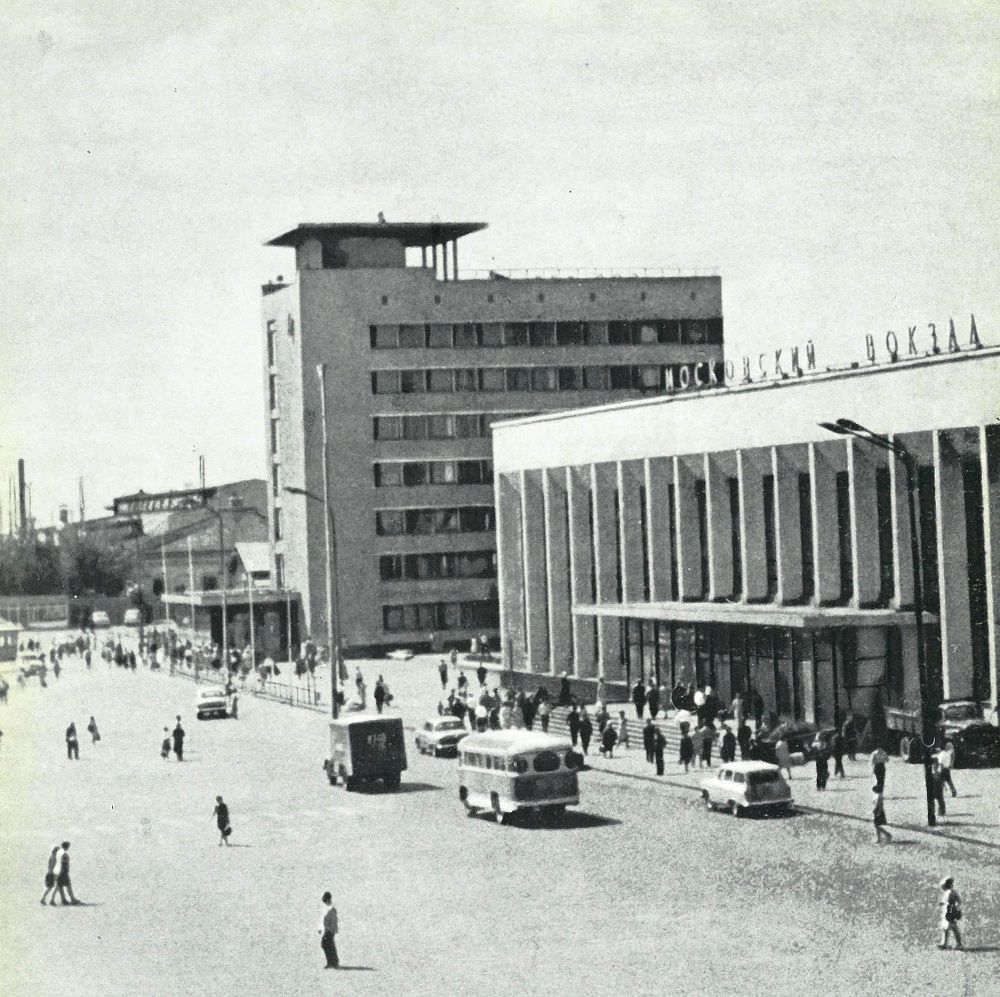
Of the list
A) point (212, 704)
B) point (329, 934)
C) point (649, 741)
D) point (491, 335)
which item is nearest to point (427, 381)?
point (491, 335)

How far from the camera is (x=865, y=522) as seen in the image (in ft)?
177

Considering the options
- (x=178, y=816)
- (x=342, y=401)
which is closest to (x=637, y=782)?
(x=178, y=816)

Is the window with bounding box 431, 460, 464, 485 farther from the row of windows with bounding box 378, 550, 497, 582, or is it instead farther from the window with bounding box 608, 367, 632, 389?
the window with bounding box 608, 367, 632, 389

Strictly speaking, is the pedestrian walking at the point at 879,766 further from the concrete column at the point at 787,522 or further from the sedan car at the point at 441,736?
the sedan car at the point at 441,736

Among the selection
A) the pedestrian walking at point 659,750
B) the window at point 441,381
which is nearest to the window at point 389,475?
the window at point 441,381

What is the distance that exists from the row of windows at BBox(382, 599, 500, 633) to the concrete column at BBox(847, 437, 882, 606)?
5383cm

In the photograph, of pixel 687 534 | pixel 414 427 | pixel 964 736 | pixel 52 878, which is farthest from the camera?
pixel 414 427

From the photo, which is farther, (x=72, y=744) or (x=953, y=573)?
(x=72, y=744)

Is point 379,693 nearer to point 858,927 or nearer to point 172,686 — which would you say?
point 172,686

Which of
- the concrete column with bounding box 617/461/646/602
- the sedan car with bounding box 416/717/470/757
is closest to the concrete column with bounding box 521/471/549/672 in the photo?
the concrete column with bounding box 617/461/646/602

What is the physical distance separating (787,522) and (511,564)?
23748 mm

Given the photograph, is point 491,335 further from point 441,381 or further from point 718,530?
point 718,530

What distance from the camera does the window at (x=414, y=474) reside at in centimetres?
10556

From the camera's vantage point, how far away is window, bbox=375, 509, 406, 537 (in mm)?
105188
